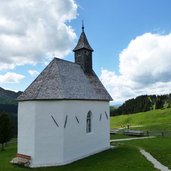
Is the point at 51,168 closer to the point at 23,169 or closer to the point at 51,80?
the point at 23,169

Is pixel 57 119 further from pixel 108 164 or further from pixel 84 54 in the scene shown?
pixel 84 54

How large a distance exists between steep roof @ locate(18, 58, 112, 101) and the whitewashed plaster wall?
0.65 meters

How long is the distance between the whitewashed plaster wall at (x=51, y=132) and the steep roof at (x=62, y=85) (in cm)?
65

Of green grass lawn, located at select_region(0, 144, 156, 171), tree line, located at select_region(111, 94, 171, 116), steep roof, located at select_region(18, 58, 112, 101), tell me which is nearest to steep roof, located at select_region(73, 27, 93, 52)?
steep roof, located at select_region(18, 58, 112, 101)

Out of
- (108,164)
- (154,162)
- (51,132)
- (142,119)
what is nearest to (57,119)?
(51,132)

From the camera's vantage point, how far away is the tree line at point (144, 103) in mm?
102188

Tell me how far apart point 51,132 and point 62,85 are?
4.50 meters

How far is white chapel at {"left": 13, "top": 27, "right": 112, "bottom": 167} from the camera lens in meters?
21.9

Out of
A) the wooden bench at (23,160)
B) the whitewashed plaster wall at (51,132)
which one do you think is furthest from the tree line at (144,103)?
the wooden bench at (23,160)

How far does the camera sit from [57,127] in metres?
22.0

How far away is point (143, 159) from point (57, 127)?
26.4 feet

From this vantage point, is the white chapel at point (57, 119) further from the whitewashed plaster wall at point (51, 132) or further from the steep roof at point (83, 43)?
the steep roof at point (83, 43)

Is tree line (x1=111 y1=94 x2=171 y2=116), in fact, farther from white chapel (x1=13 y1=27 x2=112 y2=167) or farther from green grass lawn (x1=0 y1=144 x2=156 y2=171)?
green grass lawn (x1=0 y1=144 x2=156 y2=171)

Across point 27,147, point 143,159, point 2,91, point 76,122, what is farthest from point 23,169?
point 2,91
